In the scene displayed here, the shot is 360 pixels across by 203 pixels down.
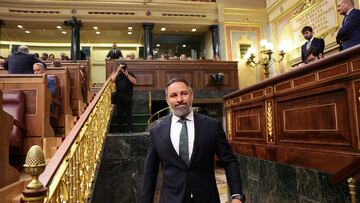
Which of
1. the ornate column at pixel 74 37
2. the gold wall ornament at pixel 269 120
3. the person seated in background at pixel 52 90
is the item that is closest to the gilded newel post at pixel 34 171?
the gold wall ornament at pixel 269 120

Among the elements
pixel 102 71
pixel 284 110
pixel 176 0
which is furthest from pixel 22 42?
pixel 284 110

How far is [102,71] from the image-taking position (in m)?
13.7

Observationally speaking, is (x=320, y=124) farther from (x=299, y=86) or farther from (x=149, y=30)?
(x=149, y=30)

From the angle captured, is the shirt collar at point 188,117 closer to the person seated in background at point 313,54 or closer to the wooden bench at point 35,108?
the wooden bench at point 35,108

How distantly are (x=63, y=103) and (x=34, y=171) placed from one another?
10.7 ft

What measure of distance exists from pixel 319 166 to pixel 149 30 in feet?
28.7

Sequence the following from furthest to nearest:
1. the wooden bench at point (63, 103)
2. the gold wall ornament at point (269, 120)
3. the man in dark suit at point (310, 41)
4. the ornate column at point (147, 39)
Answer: the ornate column at point (147, 39), the wooden bench at point (63, 103), the man in dark suit at point (310, 41), the gold wall ornament at point (269, 120)

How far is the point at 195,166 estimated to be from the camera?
159 centimetres

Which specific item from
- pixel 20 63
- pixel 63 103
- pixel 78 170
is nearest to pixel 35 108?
pixel 63 103

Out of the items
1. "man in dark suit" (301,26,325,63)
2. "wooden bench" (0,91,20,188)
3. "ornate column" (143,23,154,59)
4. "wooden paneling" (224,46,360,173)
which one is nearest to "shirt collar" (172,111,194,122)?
"wooden paneling" (224,46,360,173)

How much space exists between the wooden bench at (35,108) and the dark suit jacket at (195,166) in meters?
1.91

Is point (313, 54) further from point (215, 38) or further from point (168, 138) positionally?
point (215, 38)

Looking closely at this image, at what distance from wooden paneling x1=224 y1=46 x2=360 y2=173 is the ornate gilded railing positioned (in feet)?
6.29

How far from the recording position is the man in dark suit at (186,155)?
1579 mm
